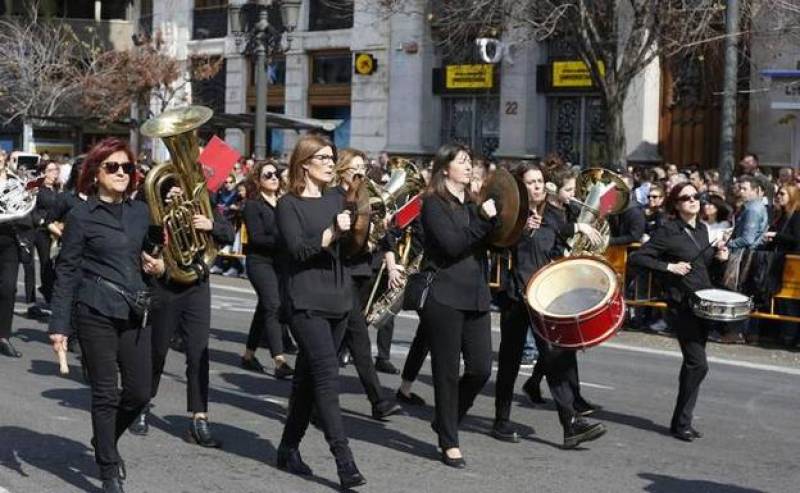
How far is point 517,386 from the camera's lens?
11.7 metres

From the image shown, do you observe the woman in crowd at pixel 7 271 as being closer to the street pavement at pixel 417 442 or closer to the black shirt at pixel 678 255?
the street pavement at pixel 417 442

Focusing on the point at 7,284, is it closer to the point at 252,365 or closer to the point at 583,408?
the point at 252,365

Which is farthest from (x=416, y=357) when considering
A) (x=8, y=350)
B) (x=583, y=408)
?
(x=8, y=350)

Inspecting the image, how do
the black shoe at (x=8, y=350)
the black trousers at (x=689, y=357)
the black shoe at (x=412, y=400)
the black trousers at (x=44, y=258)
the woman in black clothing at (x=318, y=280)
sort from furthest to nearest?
→ the black trousers at (x=44, y=258), the black shoe at (x=8, y=350), the black shoe at (x=412, y=400), the black trousers at (x=689, y=357), the woman in black clothing at (x=318, y=280)

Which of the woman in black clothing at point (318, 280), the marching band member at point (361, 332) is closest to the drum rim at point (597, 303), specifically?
the woman in black clothing at point (318, 280)

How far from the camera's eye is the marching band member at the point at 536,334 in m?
8.95

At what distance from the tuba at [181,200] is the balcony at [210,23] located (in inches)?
1220

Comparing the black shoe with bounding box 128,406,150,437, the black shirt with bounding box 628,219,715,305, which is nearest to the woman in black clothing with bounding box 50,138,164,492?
the black shoe with bounding box 128,406,150,437

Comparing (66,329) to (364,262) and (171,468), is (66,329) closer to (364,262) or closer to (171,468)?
(171,468)

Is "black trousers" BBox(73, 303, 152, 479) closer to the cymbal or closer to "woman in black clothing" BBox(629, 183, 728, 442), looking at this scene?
the cymbal

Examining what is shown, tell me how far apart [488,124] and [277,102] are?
7.20m

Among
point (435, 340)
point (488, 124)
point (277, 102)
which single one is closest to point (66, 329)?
point (435, 340)

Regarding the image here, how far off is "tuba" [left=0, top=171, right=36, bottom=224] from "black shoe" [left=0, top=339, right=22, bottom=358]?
3.43 feet

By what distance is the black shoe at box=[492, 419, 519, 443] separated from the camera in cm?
920
